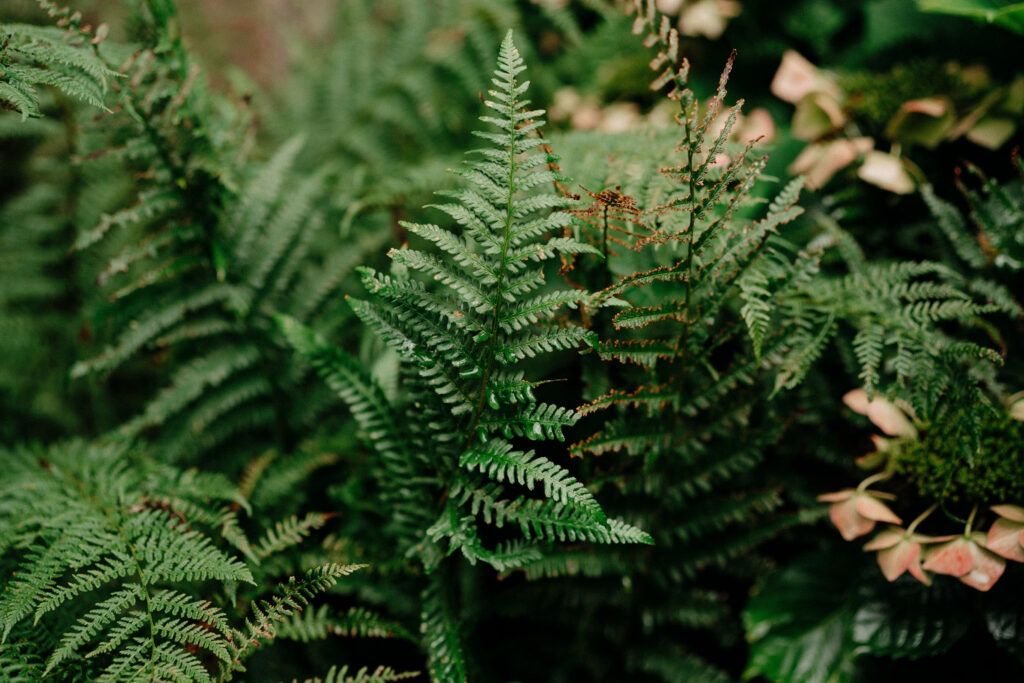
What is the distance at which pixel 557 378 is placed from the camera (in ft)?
3.94

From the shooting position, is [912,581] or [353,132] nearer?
[912,581]

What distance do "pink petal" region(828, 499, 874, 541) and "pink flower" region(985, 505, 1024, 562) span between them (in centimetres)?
18

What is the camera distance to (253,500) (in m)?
1.34

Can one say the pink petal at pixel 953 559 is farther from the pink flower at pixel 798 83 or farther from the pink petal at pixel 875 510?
the pink flower at pixel 798 83

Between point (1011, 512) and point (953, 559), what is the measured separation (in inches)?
5.4

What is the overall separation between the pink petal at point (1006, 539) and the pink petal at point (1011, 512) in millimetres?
14

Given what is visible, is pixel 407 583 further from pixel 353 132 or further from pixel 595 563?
pixel 353 132

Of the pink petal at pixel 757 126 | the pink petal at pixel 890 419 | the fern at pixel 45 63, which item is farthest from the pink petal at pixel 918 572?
the fern at pixel 45 63

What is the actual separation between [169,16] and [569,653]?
68.6 inches

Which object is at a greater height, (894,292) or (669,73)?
(669,73)

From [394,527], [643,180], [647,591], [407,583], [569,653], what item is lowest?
[569,653]

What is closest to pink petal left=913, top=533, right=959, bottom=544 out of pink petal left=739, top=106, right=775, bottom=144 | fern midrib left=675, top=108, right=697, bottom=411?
Result: fern midrib left=675, top=108, right=697, bottom=411

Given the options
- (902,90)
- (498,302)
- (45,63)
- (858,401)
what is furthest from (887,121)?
(45,63)

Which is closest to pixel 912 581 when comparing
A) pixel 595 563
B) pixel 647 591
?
pixel 647 591
